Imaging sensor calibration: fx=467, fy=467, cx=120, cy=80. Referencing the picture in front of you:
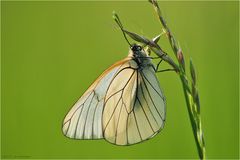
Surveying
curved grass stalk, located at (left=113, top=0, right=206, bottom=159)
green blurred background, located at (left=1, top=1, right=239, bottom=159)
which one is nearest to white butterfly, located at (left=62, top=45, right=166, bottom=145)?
green blurred background, located at (left=1, top=1, right=239, bottom=159)

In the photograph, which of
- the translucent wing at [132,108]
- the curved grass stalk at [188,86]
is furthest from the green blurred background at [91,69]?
the curved grass stalk at [188,86]

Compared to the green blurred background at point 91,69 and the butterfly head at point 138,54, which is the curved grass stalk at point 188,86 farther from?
the green blurred background at point 91,69

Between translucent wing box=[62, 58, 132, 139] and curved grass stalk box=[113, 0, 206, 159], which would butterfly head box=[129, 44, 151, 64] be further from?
curved grass stalk box=[113, 0, 206, 159]

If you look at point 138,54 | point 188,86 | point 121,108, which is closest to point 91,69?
point 121,108

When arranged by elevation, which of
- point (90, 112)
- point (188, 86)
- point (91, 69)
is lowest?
point (90, 112)

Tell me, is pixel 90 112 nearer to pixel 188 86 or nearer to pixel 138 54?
pixel 138 54

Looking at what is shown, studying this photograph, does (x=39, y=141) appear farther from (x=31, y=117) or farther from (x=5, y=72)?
(x=5, y=72)

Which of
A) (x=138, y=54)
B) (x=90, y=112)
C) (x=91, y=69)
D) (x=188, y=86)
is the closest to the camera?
(x=188, y=86)
